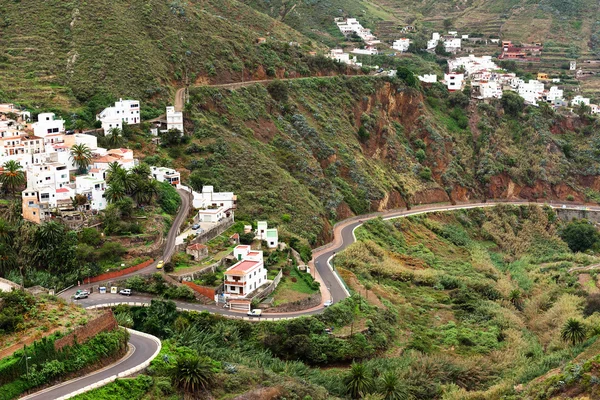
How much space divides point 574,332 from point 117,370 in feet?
90.5

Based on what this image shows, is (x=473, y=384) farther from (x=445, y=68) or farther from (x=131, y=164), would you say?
(x=445, y=68)

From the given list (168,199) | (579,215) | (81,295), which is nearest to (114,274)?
(81,295)

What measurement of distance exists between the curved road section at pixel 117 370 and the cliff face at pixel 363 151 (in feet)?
70.4

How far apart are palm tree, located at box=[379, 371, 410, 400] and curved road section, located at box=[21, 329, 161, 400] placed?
38.1 feet

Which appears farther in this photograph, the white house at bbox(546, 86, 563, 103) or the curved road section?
the white house at bbox(546, 86, 563, 103)

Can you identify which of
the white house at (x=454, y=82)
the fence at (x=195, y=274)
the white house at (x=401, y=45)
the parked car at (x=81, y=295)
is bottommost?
the parked car at (x=81, y=295)

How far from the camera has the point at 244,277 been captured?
141 ft

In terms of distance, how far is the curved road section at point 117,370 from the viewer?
3055 centimetres

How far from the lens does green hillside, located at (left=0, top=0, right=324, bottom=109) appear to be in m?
69.1

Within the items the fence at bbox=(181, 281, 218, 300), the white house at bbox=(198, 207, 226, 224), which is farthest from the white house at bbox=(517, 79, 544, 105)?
the fence at bbox=(181, 281, 218, 300)

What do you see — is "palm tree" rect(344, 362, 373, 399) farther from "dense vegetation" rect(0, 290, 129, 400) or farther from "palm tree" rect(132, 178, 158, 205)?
"palm tree" rect(132, 178, 158, 205)

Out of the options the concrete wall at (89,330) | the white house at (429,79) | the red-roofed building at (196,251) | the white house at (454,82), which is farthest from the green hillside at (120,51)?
the concrete wall at (89,330)

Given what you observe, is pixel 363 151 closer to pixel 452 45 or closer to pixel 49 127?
pixel 49 127

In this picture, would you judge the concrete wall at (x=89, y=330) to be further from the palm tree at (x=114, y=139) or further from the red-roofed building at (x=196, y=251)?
the palm tree at (x=114, y=139)
